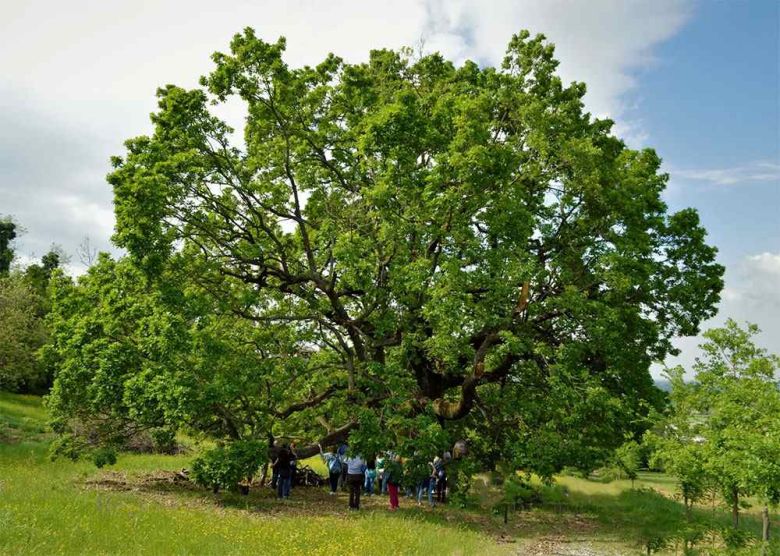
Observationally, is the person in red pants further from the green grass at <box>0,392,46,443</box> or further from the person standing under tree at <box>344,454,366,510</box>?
the green grass at <box>0,392,46,443</box>

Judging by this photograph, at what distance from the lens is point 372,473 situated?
23.2 metres

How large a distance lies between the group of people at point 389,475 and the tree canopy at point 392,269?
3.23 ft

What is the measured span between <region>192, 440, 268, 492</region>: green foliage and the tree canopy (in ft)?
4.48

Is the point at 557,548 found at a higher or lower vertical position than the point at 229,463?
lower

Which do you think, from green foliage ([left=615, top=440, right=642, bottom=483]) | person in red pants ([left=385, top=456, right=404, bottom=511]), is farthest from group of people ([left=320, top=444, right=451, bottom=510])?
green foliage ([left=615, top=440, right=642, bottom=483])

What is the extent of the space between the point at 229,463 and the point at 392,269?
7378 millimetres

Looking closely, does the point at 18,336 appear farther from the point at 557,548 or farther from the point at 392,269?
the point at 557,548

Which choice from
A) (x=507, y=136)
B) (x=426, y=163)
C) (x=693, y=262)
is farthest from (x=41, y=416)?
(x=693, y=262)

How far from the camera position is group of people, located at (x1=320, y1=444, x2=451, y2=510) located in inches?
706

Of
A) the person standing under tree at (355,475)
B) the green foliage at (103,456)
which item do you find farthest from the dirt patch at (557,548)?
the green foliage at (103,456)

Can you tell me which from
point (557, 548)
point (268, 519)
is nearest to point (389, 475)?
point (268, 519)

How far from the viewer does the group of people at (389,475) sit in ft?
58.9

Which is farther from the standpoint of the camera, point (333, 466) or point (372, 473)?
point (372, 473)

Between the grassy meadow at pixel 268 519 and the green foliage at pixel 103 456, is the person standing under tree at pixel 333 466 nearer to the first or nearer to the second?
the grassy meadow at pixel 268 519
